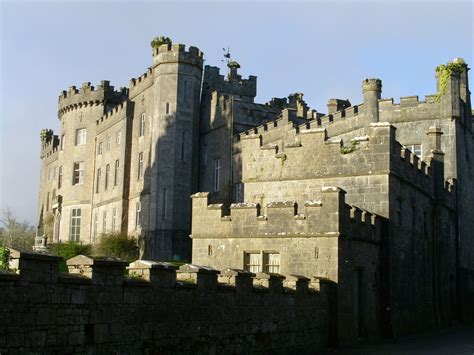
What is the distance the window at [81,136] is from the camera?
190 feet

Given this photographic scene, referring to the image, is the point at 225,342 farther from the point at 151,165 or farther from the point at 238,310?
the point at 151,165

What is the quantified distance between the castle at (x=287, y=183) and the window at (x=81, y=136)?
0.26 ft

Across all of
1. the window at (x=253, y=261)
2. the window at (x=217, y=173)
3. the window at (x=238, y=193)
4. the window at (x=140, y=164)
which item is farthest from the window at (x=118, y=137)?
the window at (x=253, y=261)

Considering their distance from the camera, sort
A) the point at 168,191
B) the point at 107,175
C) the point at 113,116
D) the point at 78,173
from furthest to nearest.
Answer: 1. the point at 78,173
2. the point at 107,175
3. the point at 113,116
4. the point at 168,191

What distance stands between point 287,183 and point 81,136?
34.9 meters

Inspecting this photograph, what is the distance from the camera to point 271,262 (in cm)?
2311

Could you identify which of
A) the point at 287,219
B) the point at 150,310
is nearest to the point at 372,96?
the point at 287,219

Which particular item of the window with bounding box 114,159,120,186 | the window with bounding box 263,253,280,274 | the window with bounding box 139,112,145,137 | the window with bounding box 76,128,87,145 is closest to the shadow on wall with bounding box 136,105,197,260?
the window with bounding box 139,112,145,137

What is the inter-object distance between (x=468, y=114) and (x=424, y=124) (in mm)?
3283

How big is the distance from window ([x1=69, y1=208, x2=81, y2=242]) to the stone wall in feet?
125

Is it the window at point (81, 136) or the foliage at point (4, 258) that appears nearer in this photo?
the foliage at point (4, 258)

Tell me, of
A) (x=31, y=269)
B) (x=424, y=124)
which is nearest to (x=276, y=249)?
(x=31, y=269)

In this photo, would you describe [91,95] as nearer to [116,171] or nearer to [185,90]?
[116,171]

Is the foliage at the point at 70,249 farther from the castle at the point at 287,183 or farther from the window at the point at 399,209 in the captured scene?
the window at the point at 399,209
